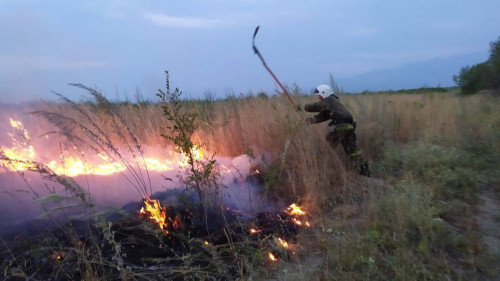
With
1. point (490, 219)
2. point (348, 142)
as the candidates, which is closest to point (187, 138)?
point (348, 142)

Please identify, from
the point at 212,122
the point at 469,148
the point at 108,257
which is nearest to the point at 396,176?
the point at 469,148

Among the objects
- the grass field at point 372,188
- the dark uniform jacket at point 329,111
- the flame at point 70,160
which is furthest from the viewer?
the dark uniform jacket at point 329,111

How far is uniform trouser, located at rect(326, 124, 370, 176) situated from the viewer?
5.73 m

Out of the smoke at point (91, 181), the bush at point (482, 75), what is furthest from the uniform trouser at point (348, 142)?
the bush at point (482, 75)

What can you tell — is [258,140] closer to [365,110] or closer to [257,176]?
[257,176]

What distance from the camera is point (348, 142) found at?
591 centimetres

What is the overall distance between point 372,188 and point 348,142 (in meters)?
1.28

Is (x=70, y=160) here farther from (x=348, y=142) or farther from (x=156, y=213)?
(x=348, y=142)

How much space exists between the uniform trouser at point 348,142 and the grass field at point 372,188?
0.58 feet

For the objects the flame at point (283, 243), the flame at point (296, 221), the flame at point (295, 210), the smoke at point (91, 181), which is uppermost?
the smoke at point (91, 181)

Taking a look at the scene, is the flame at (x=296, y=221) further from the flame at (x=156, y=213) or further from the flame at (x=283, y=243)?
the flame at (x=156, y=213)

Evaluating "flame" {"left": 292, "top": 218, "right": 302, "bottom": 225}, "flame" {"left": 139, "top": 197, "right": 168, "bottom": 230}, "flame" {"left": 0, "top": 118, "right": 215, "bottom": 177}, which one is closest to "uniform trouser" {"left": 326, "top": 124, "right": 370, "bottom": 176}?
"flame" {"left": 292, "top": 218, "right": 302, "bottom": 225}

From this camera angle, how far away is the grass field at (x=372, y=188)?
314 cm

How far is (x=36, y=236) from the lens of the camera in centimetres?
383
